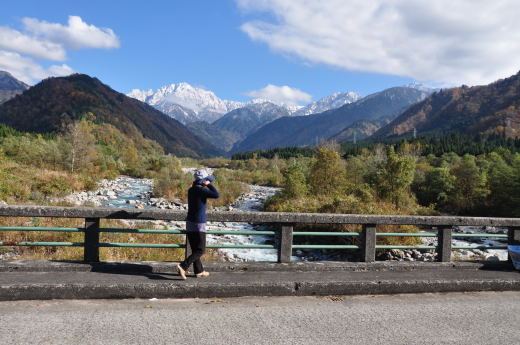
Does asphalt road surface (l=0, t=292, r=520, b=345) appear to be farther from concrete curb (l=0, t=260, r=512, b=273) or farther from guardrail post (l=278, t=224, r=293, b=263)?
guardrail post (l=278, t=224, r=293, b=263)

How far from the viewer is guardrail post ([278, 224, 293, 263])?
6500 mm

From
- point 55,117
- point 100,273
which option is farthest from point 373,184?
point 55,117

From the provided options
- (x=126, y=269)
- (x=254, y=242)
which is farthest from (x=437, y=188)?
(x=126, y=269)

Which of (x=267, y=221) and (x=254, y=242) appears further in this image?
(x=254, y=242)

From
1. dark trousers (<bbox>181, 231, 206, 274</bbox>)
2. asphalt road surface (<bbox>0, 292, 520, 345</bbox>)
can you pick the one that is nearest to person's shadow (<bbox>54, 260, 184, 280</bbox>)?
dark trousers (<bbox>181, 231, 206, 274</bbox>)

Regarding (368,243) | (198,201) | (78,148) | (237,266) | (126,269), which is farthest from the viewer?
(78,148)

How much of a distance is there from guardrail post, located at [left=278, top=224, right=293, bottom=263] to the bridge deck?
0.24 metres

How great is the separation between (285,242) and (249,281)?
1.27 meters

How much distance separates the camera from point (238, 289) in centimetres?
534

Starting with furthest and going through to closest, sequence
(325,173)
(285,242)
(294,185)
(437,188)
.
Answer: (437,188) → (325,173) → (294,185) → (285,242)

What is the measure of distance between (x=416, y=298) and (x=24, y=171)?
3494 cm

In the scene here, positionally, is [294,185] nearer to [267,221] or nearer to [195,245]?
[267,221]

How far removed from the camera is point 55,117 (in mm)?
142875

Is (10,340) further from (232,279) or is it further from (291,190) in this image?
(291,190)
